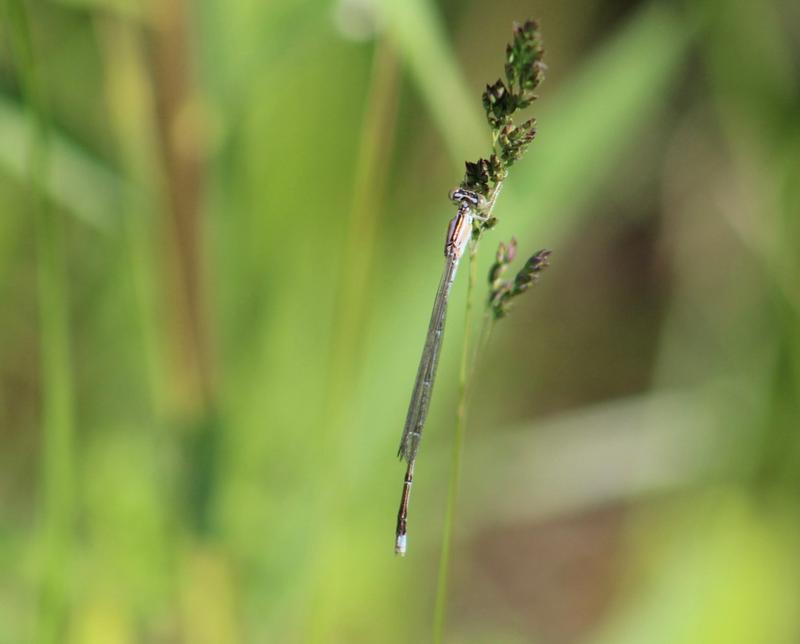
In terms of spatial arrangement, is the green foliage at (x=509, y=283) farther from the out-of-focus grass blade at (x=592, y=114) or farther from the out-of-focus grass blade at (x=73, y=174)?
the out-of-focus grass blade at (x=73, y=174)

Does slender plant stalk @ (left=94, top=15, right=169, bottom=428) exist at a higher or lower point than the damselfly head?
higher

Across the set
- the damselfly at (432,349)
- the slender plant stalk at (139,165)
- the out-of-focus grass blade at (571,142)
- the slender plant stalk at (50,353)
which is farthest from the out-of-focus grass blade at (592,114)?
the slender plant stalk at (50,353)

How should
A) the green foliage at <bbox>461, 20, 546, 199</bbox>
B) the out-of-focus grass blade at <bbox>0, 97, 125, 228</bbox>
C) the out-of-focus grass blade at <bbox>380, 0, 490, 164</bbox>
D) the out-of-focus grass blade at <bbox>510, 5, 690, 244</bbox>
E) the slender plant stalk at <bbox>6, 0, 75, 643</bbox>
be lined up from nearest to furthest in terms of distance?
the green foliage at <bbox>461, 20, 546, 199</bbox> → the slender plant stalk at <bbox>6, 0, 75, 643</bbox> → the out-of-focus grass blade at <bbox>380, 0, 490, 164</bbox> → the out-of-focus grass blade at <bbox>0, 97, 125, 228</bbox> → the out-of-focus grass blade at <bbox>510, 5, 690, 244</bbox>

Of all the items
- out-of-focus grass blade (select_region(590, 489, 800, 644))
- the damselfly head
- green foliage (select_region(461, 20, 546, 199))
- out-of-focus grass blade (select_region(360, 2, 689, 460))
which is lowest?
out-of-focus grass blade (select_region(590, 489, 800, 644))

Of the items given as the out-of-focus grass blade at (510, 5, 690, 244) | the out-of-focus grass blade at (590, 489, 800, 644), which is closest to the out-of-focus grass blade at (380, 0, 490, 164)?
the out-of-focus grass blade at (510, 5, 690, 244)

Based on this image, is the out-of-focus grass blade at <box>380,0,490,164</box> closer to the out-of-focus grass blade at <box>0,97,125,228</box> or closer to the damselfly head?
the damselfly head

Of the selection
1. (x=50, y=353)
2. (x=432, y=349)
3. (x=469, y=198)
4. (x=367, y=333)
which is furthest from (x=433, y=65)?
(x=50, y=353)
